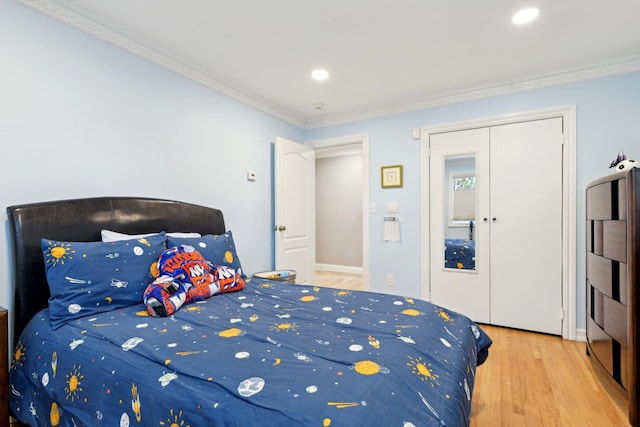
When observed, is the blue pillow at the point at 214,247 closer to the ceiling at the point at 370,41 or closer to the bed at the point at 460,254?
the ceiling at the point at 370,41

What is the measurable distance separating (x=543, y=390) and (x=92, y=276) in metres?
2.83

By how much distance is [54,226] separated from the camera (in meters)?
1.82

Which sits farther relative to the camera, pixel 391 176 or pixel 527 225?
pixel 391 176

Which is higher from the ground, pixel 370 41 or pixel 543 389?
pixel 370 41

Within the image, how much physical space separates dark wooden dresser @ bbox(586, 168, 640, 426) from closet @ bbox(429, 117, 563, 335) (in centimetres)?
52

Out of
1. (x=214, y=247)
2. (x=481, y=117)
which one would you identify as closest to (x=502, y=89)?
(x=481, y=117)

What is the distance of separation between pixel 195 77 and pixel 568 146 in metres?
3.43

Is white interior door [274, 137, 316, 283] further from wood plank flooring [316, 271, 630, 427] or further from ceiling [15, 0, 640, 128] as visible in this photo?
wood plank flooring [316, 271, 630, 427]

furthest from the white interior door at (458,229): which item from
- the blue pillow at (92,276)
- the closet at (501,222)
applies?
the blue pillow at (92,276)

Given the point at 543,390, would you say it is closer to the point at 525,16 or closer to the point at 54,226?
the point at 525,16

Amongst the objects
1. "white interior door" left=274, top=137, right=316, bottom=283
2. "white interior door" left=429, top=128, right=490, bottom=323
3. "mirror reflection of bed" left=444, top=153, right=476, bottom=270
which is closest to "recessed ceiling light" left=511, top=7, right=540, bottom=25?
"white interior door" left=429, top=128, right=490, bottom=323

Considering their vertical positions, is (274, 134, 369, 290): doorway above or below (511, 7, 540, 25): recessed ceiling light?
below

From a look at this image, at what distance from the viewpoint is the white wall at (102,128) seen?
69.5 inches

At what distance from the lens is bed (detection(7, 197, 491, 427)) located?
0.91 meters
